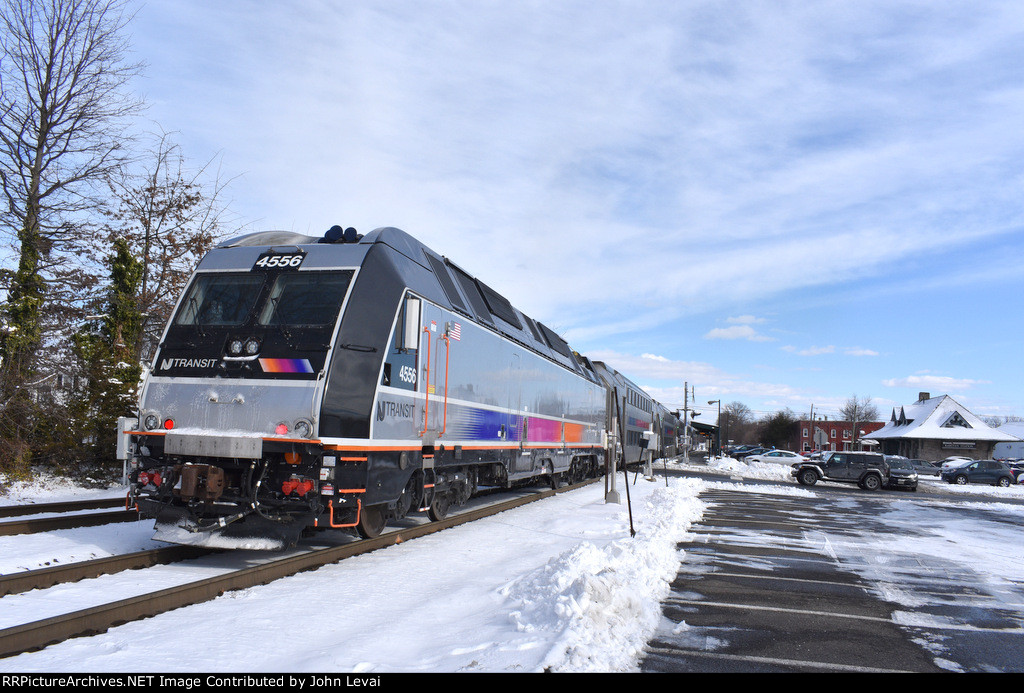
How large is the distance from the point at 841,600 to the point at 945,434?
6365 cm

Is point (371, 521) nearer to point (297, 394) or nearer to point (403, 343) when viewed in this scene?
point (297, 394)

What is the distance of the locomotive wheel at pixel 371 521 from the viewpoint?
8098 mm

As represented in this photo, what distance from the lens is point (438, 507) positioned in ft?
34.1

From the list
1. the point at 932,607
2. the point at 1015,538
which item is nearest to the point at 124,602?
the point at 932,607

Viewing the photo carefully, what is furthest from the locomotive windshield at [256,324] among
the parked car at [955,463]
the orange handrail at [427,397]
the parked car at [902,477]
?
the parked car at [955,463]

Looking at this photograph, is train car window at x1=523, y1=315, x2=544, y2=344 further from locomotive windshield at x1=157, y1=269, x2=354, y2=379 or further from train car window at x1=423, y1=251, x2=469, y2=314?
locomotive windshield at x1=157, y1=269, x2=354, y2=379

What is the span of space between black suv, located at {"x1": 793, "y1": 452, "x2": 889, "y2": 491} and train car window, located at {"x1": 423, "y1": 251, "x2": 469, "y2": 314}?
77.9ft

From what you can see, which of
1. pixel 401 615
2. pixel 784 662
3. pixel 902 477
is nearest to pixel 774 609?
pixel 784 662

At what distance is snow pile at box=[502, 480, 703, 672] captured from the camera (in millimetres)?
4574

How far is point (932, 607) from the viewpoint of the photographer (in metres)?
6.91

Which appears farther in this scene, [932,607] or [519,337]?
[519,337]
